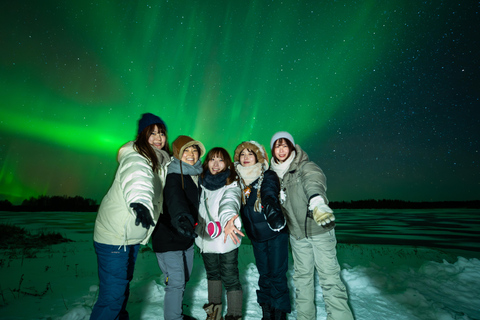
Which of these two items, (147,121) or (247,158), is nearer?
(147,121)

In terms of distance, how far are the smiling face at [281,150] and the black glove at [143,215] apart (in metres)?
2.02

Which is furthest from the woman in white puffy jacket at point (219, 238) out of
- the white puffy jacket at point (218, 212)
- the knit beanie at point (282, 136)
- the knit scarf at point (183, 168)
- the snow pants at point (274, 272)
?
the knit beanie at point (282, 136)

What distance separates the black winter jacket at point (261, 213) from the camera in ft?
8.94

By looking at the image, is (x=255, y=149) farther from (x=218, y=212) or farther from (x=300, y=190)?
(x=218, y=212)

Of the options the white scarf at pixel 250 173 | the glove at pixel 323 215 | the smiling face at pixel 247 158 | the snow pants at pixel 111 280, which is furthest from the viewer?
the smiling face at pixel 247 158

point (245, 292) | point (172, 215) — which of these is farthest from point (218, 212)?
point (245, 292)

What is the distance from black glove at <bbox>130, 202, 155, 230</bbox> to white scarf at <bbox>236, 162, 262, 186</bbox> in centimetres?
158

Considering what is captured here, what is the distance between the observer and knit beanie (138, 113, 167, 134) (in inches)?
104

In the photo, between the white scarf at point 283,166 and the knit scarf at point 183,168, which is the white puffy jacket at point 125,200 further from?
the white scarf at point 283,166

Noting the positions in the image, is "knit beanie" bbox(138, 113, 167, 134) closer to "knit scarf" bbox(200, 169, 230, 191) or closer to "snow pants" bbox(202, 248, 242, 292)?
"knit scarf" bbox(200, 169, 230, 191)

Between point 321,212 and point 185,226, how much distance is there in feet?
4.63

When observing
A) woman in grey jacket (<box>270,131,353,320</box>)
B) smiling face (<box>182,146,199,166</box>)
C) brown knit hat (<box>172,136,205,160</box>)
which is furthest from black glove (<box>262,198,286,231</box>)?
brown knit hat (<box>172,136,205,160</box>)

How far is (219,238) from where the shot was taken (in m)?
2.74

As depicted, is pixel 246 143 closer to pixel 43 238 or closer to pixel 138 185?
pixel 138 185
